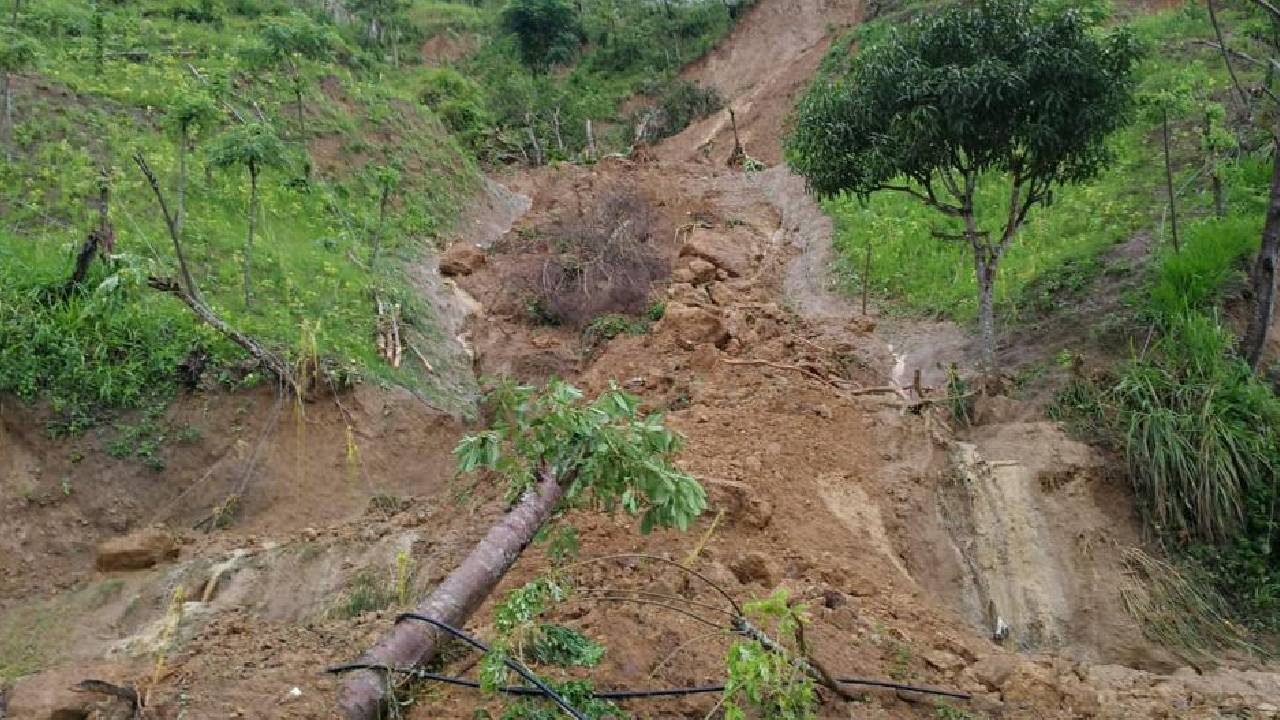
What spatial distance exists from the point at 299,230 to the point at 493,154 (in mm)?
11876

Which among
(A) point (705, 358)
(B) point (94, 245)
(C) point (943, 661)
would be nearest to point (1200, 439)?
(C) point (943, 661)

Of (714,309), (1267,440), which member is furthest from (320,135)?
(1267,440)

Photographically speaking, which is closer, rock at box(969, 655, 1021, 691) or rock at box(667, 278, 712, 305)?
rock at box(969, 655, 1021, 691)

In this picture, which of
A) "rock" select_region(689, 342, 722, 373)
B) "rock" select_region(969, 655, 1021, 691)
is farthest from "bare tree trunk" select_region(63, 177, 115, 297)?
"rock" select_region(969, 655, 1021, 691)

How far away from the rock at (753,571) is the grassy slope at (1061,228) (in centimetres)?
440

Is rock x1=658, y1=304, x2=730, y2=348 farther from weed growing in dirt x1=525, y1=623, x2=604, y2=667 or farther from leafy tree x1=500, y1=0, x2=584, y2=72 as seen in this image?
leafy tree x1=500, y1=0, x2=584, y2=72

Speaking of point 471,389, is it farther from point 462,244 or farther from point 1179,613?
point 1179,613

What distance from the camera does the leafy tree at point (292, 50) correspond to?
14125 millimetres

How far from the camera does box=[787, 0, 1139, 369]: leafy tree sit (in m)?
7.14

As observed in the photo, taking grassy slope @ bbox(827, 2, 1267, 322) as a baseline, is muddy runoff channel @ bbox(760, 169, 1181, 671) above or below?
below

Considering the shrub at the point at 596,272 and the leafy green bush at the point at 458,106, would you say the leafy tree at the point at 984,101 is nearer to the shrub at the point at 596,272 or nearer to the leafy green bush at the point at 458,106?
the shrub at the point at 596,272

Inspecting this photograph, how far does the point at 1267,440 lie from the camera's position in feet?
20.5

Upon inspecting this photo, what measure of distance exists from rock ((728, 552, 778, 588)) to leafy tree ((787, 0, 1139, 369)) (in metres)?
3.79

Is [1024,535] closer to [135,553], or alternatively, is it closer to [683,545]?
[683,545]
